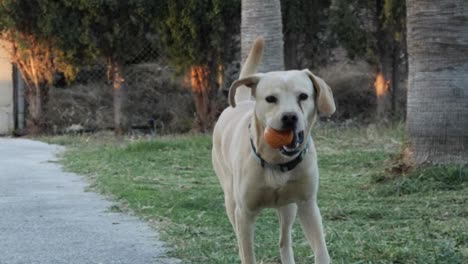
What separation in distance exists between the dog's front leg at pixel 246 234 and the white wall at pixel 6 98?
12.1 metres

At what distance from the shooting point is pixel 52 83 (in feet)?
52.9

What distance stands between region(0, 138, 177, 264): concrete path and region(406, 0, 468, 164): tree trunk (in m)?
3.04

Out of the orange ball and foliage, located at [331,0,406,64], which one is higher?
foliage, located at [331,0,406,64]

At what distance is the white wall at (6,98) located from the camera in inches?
637

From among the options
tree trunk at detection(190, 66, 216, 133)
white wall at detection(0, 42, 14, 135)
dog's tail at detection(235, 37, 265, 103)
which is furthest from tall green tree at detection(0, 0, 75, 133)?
dog's tail at detection(235, 37, 265, 103)

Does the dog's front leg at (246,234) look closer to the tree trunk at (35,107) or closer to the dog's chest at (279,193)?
the dog's chest at (279,193)

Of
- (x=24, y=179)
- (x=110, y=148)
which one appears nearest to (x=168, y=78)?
(x=110, y=148)

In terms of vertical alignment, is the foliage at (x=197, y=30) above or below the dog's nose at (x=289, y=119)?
above

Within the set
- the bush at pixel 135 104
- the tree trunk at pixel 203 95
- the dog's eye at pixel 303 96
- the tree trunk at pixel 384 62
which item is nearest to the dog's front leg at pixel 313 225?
the dog's eye at pixel 303 96

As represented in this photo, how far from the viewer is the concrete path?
18.1 feet

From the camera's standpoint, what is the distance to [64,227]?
661cm

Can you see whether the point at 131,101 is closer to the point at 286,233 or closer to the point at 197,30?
the point at 197,30

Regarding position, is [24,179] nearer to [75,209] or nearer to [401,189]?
[75,209]

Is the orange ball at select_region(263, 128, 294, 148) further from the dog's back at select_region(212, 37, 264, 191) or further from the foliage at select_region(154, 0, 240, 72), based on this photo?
the foliage at select_region(154, 0, 240, 72)
